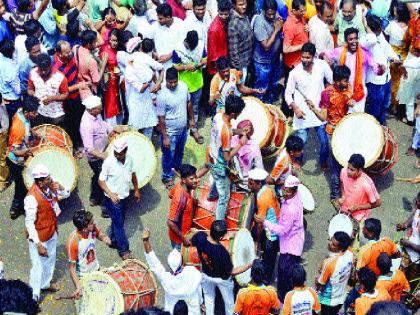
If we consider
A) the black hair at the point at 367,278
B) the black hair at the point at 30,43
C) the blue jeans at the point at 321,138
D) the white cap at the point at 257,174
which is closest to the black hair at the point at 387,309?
Answer: the black hair at the point at 367,278

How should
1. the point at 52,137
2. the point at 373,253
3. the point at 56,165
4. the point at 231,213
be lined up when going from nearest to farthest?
1. the point at 373,253
2. the point at 231,213
3. the point at 56,165
4. the point at 52,137

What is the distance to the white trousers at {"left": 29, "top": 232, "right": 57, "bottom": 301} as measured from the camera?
1119cm

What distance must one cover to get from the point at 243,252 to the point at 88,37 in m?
4.15

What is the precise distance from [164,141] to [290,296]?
12.5ft

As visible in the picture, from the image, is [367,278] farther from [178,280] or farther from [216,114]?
[216,114]

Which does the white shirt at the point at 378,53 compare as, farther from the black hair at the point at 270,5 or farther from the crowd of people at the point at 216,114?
the black hair at the point at 270,5

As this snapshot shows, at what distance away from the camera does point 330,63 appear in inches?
534

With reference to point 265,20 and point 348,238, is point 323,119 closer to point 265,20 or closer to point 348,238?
point 265,20

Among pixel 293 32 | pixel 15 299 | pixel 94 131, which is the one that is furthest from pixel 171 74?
pixel 15 299

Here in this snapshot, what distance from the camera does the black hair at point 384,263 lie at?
Result: 9.95 m

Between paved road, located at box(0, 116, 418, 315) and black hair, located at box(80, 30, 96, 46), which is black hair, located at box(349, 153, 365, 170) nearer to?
paved road, located at box(0, 116, 418, 315)

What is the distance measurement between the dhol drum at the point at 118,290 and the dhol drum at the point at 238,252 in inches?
21.6

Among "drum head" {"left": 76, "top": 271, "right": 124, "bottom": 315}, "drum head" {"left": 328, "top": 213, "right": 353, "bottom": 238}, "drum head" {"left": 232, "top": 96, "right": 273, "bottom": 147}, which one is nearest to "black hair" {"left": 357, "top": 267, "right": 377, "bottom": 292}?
"drum head" {"left": 328, "top": 213, "right": 353, "bottom": 238}

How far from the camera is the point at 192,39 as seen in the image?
44.1ft
